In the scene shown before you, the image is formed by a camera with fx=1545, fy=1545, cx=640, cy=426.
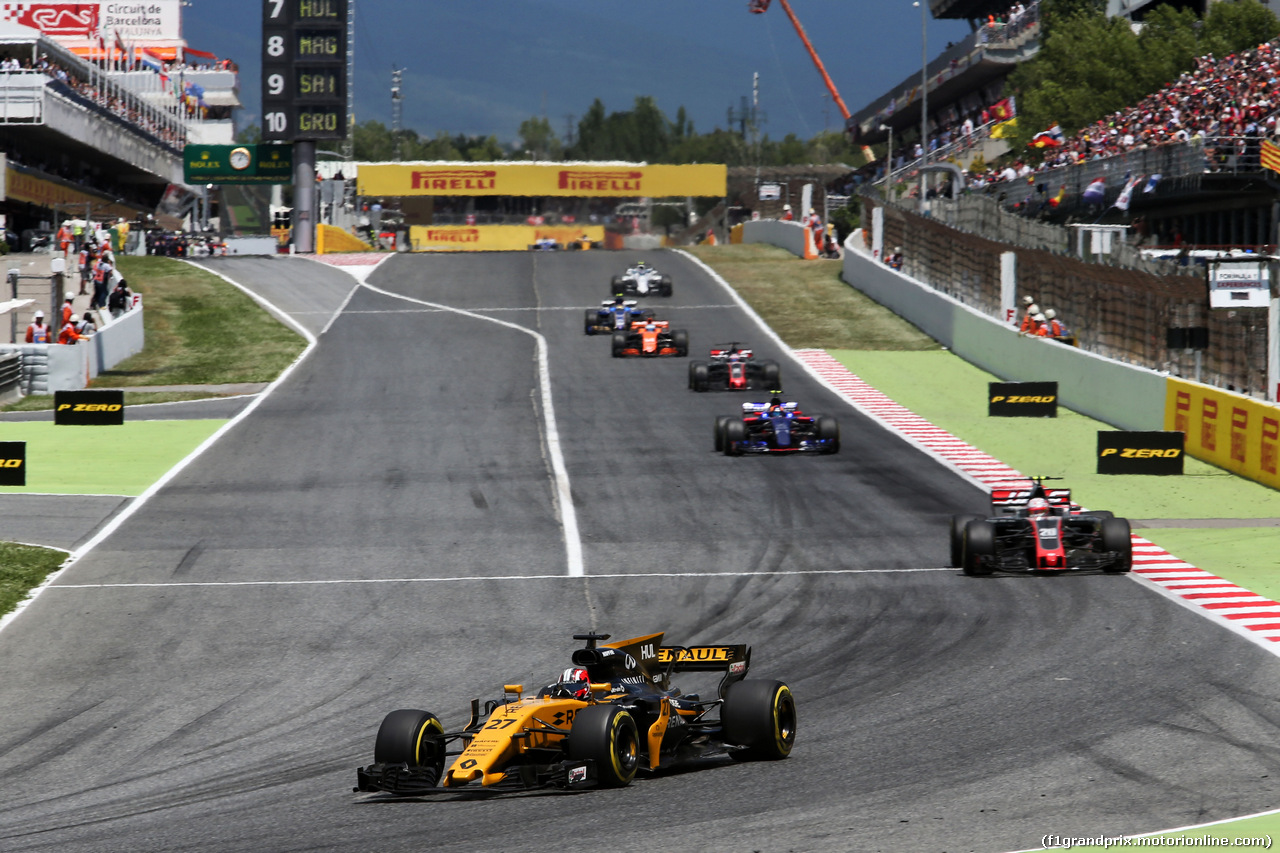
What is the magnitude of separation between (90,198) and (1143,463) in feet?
232

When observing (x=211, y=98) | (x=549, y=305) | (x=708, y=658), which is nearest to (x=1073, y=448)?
(x=708, y=658)

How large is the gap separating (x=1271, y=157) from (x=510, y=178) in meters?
66.7

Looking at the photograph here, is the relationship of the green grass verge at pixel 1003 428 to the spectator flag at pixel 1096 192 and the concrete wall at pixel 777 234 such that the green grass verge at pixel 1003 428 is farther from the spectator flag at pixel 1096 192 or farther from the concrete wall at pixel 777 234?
the concrete wall at pixel 777 234

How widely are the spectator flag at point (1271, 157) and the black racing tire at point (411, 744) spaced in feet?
116

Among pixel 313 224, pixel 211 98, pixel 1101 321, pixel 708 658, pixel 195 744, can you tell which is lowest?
pixel 195 744

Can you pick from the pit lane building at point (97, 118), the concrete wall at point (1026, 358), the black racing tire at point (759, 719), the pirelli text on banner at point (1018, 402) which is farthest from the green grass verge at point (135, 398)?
the black racing tire at point (759, 719)

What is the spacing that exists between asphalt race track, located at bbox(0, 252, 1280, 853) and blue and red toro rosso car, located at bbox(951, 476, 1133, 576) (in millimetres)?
287

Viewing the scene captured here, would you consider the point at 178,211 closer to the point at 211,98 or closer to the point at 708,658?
the point at 211,98

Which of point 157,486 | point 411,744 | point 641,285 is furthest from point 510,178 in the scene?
point 411,744

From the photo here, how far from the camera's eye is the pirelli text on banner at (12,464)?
2511 centimetres

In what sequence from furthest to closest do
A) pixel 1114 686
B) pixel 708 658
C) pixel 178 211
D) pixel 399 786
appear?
1. pixel 178 211
2. pixel 1114 686
3. pixel 708 658
4. pixel 399 786

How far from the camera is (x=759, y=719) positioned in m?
10.8

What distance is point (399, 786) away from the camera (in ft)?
32.1

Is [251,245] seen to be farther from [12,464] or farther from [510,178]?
[12,464]
